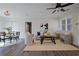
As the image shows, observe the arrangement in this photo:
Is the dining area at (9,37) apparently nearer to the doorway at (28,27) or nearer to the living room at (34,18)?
the living room at (34,18)

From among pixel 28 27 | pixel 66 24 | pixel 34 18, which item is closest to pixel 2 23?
pixel 28 27

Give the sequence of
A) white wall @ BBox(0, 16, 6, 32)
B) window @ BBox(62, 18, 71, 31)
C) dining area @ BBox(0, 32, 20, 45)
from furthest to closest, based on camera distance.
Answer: window @ BBox(62, 18, 71, 31) < dining area @ BBox(0, 32, 20, 45) < white wall @ BBox(0, 16, 6, 32)

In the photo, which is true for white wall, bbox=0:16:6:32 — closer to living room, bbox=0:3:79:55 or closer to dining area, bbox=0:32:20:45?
living room, bbox=0:3:79:55

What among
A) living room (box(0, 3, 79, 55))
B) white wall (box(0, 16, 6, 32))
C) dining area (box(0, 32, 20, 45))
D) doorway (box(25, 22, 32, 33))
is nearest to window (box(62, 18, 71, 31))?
living room (box(0, 3, 79, 55))

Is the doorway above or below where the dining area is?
above

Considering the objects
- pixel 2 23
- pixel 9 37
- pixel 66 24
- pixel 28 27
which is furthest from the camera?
pixel 66 24

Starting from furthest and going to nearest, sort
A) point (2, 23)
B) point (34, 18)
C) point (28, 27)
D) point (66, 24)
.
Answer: point (66, 24) < point (28, 27) < point (34, 18) < point (2, 23)

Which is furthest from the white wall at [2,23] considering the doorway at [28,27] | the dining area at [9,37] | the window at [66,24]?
the window at [66,24]

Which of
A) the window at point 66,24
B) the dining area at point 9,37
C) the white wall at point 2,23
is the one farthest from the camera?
the window at point 66,24

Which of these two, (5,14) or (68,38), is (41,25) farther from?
(68,38)

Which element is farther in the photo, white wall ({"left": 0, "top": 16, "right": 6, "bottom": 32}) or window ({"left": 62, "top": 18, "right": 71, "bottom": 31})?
window ({"left": 62, "top": 18, "right": 71, "bottom": 31})

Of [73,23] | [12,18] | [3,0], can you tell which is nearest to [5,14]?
[12,18]

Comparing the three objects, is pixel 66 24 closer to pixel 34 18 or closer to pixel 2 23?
pixel 34 18

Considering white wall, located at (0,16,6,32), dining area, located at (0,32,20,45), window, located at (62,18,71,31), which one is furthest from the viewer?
window, located at (62,18,71,31)
